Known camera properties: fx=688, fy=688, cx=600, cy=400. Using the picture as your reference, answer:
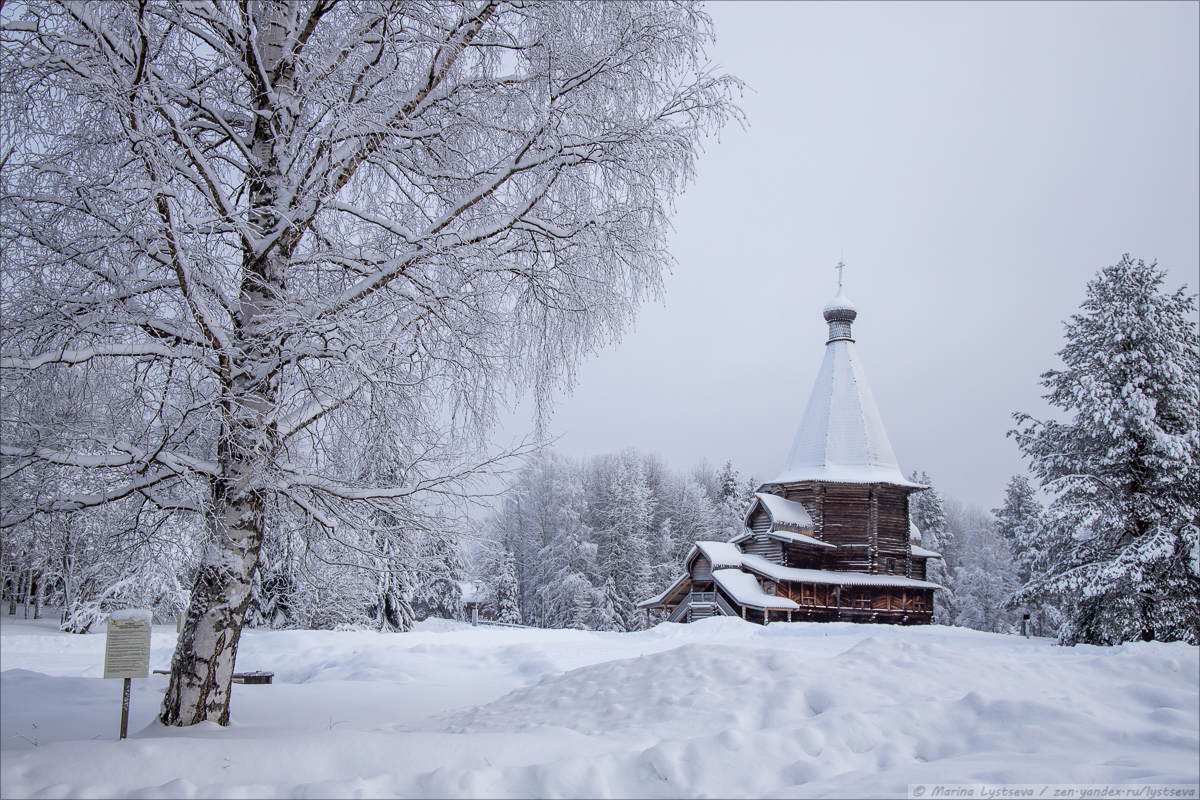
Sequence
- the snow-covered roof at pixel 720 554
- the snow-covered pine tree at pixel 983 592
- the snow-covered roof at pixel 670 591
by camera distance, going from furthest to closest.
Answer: the snow-covered pine tree at pixel 983 592
the snow-covered roof at pixel 670 591
the snow-covered roof at pixel 720 554

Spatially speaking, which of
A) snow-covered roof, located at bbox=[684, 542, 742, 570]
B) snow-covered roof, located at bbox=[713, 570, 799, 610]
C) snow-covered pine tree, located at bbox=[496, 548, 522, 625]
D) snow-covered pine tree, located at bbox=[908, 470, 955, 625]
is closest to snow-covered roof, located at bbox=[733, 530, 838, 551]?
snow-covered roof, located at bbox=[684, 542, 742, 570]

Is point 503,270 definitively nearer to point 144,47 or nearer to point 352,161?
point 352,161

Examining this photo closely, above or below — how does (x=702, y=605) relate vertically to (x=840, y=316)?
below

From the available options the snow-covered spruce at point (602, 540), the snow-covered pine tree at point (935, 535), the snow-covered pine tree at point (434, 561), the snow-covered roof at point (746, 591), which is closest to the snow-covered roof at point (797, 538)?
the snow-covered roof at point (746, 591)

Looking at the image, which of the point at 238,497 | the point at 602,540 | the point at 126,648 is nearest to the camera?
the point at 126,648

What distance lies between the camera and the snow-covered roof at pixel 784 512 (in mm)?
29656

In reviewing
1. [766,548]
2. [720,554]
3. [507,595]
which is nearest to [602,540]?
[507,595]

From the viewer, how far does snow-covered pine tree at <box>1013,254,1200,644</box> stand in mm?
15852

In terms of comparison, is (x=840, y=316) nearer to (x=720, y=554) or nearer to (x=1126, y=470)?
(x=720, y=554)

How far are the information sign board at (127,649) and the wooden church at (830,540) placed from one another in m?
25.4

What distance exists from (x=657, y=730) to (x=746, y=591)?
2446 cm

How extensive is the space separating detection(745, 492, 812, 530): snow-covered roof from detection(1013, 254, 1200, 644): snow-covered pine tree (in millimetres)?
12096

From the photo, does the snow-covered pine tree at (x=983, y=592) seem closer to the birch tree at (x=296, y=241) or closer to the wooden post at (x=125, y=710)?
the birch tree at (x=296, y=241)

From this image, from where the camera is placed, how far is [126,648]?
489 centimetres
